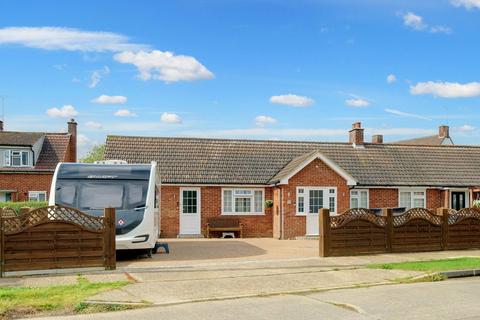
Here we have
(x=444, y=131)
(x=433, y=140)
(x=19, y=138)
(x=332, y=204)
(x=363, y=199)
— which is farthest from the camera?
(x=433, y=140)

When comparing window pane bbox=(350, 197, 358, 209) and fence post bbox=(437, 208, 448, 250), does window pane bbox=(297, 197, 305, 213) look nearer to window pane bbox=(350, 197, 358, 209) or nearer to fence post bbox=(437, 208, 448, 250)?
window pane bbox=(350, 197, 358, 209)

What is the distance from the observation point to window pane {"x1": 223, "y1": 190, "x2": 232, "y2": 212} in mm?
26656

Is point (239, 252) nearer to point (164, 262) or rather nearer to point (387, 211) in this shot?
point (164, 262)

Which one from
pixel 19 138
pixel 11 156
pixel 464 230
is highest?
pixel 19 138

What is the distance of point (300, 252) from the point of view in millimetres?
18031

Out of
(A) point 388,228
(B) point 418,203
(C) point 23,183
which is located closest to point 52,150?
(C) point 23,183

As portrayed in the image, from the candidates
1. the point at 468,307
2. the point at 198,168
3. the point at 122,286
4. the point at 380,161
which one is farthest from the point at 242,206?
the point at 468,307

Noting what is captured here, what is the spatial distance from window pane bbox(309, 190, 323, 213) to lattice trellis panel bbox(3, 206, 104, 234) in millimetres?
13800

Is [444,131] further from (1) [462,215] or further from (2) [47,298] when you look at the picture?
(2) [47,298]

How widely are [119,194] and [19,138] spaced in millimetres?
24070

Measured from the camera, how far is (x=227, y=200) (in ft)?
87.8

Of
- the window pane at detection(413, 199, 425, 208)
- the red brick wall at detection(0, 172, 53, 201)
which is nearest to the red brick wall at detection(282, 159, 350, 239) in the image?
the window pane at detection(413, 199, 425, 208)

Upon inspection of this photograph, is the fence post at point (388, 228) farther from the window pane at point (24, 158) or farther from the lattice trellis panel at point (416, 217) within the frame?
the window pane at point (24, 158)

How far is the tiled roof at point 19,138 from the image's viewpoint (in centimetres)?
3578
